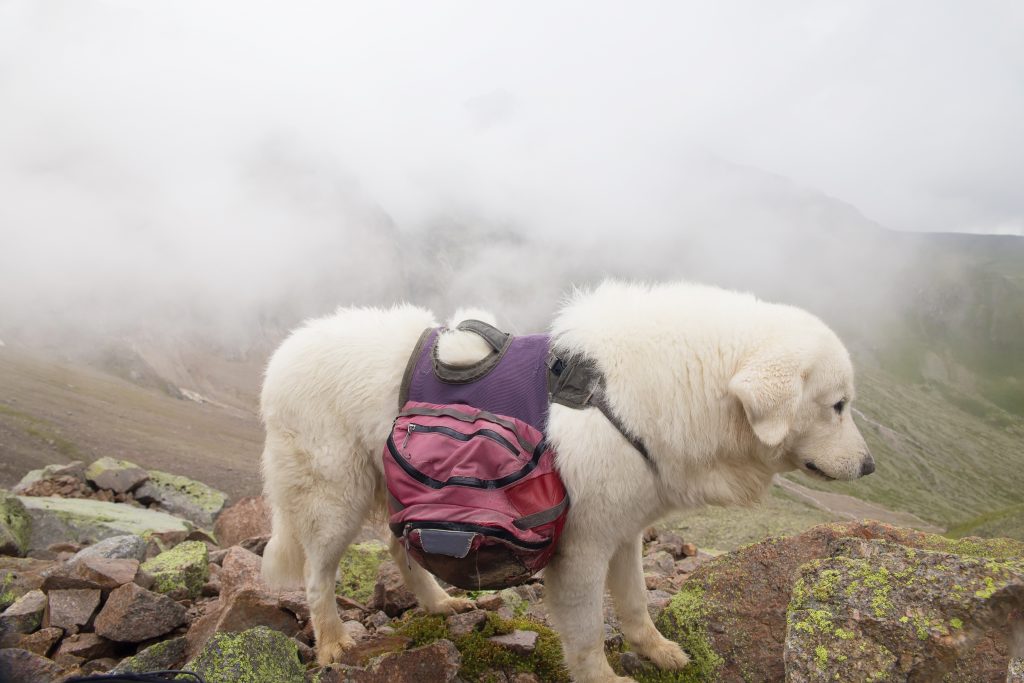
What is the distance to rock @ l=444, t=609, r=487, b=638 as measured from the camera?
5281 mm

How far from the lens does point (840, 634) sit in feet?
12.9

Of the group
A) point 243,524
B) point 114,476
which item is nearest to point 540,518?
point 243,524

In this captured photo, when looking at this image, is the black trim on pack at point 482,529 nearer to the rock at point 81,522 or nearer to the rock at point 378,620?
the rock at point 378,620

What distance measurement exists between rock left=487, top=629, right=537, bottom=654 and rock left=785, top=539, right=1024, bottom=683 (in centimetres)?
198

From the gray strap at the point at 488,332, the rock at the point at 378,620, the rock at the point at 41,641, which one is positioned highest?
the gray strap at the point at 488,332

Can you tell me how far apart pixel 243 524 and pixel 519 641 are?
10.00 metres

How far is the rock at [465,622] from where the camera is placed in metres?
5.28

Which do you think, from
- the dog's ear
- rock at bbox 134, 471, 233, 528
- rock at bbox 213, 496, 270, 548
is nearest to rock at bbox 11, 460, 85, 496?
rock at bbox 134, 471, 233, 528

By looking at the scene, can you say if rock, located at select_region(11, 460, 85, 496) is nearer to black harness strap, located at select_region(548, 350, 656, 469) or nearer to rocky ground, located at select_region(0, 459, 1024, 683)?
rocky ground, located at select_region(0, 459, 1024, 683)

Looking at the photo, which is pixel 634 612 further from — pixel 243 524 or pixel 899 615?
pixel 243 524

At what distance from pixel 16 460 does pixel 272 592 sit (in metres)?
55.9

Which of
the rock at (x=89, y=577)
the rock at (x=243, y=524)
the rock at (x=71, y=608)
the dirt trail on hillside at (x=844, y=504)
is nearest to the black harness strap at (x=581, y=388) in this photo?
the rock at (x=89, y=577)

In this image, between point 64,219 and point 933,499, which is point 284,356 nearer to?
point 933,499

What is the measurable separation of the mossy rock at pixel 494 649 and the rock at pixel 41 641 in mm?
3310
